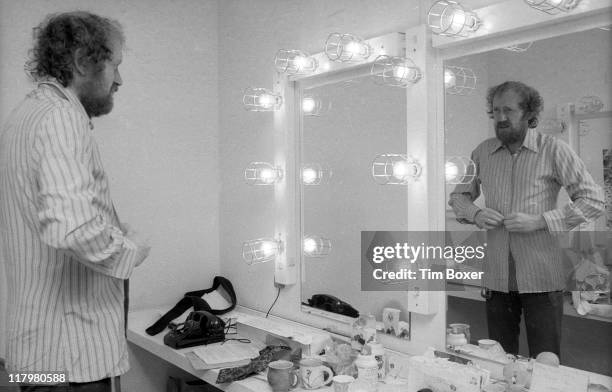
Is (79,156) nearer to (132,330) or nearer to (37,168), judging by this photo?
(37,168)

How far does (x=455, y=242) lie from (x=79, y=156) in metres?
1.14

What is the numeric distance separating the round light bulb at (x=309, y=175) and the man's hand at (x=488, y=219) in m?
0.76

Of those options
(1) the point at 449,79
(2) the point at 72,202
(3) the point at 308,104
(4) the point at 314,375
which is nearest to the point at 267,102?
(3) the point at 308,104

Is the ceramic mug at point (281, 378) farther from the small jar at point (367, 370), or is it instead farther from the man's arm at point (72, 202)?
the man's arm at point (72, 202)

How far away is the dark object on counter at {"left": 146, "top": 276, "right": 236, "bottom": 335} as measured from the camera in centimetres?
233

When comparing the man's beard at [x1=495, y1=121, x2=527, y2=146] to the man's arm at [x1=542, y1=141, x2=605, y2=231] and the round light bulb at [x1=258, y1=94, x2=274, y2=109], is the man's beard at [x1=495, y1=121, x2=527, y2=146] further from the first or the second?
the round light bulb at [x1=258, y1=94, x2=274, y2=109]

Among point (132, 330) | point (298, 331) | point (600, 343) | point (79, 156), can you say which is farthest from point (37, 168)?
point (600, 343)

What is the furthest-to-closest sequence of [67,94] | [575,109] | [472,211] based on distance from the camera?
[472,211]
[575,109]
[67,94]

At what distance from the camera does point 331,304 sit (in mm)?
2199

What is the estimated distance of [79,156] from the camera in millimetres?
1234

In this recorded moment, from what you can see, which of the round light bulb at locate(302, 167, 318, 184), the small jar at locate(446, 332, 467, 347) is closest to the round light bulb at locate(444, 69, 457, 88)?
the round light bulb at locate(302, 167, 318, 184)

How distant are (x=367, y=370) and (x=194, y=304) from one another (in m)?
1.12

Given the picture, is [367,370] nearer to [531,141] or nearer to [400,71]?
[531,141]

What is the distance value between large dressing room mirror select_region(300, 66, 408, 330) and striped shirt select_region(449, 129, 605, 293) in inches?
12.2
